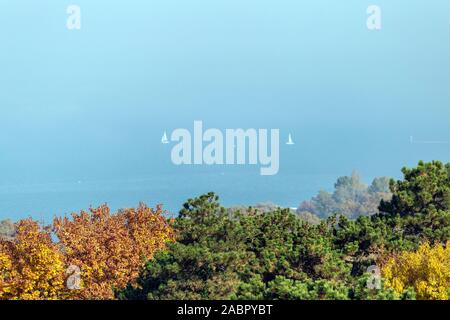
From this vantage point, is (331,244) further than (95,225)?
No

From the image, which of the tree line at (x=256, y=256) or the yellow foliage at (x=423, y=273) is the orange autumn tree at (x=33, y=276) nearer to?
the tree line at (x=256, y=256)

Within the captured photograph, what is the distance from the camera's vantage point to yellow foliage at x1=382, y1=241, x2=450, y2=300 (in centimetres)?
2119

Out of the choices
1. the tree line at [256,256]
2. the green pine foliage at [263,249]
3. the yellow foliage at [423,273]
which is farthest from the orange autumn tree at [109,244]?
the yellow foliage at [423,273]

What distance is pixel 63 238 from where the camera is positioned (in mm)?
33156

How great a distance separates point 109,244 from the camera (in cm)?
3219

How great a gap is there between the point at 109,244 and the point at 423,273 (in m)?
→ 14.1

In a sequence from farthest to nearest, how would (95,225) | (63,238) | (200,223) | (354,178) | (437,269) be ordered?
(354,178) → (95,225) → (63,238) → (200,223) → (437,269)

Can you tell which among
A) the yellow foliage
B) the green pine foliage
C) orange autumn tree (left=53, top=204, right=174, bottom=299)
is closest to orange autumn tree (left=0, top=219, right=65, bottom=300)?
orange autumn tree (left=53, top=204, right=174, bottom=299)

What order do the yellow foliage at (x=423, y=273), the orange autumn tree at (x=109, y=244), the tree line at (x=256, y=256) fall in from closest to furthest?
the yellow foliage at (x=423, y=273) → the tree line at (x=256, y=256) → the orange autumn tree at (x=109, y=244)

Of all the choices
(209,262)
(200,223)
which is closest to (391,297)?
(209,262)

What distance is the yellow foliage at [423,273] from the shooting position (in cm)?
2119

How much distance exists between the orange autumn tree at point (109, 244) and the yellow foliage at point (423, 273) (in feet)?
25.6
